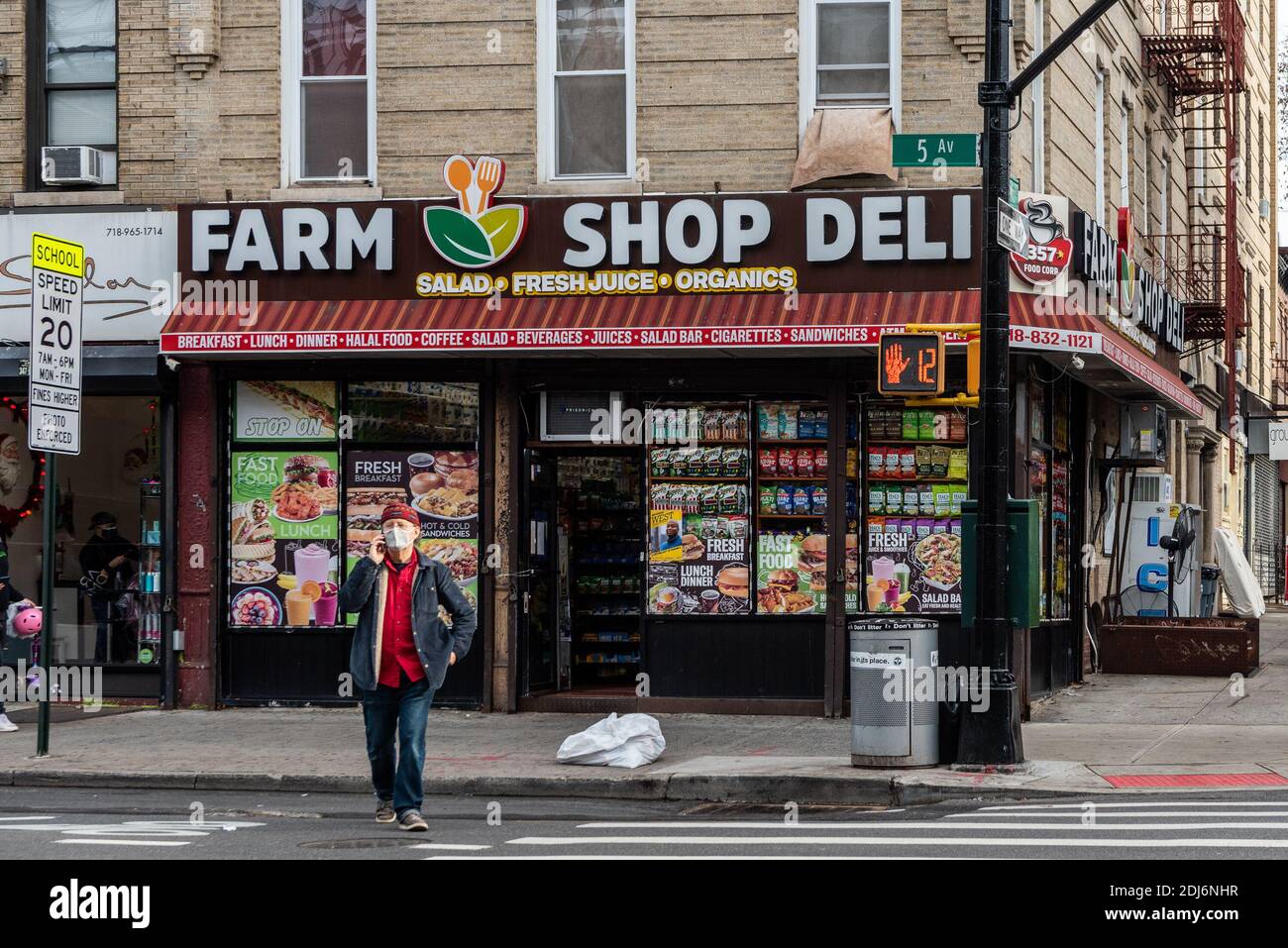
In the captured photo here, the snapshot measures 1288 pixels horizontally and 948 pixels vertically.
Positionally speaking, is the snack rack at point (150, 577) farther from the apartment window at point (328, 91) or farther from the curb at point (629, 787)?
the curb at point (629, 787)

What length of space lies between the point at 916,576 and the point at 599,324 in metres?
3.62

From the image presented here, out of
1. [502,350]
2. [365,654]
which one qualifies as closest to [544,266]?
[502,350]

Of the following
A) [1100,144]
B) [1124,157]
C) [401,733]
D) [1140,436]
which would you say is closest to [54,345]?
[401,733]

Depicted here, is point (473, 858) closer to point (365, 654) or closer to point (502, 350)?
point (365, 654)

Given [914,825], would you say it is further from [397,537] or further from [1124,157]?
[1124,157]

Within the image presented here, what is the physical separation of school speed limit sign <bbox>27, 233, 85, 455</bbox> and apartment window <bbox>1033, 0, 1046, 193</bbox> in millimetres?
8873

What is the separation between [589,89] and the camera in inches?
648

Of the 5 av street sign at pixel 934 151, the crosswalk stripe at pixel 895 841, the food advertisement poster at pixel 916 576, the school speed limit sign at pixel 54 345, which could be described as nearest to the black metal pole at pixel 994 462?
the 5 av street sign at pixel 934 151

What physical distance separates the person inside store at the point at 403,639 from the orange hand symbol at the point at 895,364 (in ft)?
13.7

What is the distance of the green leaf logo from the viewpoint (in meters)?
16.0

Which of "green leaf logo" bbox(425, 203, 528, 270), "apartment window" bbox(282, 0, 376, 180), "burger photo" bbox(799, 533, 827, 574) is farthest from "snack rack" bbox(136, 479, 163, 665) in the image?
"burger photo" bbox(799, 533, 827, 574)

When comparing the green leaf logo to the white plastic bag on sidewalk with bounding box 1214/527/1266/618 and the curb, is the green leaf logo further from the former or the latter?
the white plastic bag on sidewalk with bounding box 1214/527/1266/618

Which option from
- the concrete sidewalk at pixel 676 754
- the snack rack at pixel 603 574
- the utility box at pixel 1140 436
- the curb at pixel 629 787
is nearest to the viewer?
the curb at pixel 629 787

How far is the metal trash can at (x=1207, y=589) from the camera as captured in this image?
2362 centimetres
